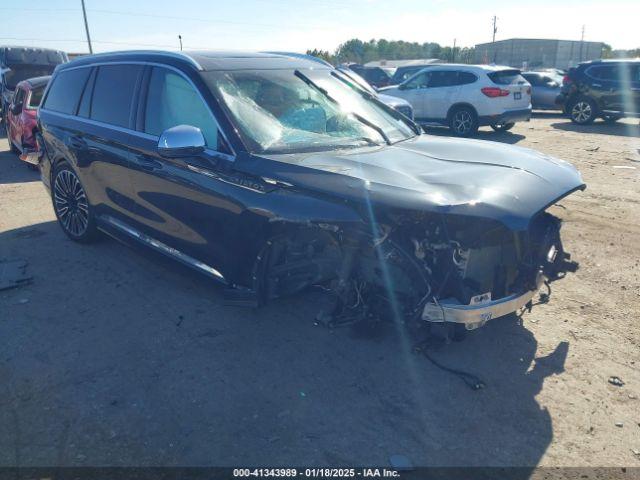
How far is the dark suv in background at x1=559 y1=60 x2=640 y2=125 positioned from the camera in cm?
1422

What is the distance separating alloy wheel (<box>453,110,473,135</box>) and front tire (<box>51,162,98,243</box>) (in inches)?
398

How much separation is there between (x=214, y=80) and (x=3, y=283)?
2.85 m

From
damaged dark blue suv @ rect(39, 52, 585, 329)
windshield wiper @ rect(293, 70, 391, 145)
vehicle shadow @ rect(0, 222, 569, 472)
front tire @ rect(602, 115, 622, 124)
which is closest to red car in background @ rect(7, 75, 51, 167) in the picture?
damaged dark blue suv @ rect(39, 52, 585, 329)

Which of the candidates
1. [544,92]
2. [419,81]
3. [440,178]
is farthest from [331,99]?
[544,92]

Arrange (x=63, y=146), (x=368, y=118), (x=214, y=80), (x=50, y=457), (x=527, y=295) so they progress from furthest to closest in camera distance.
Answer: (x=63, y=146), (x=368, y=118), (x=214, y=80), (x=527, y=295), (x=50, y=457)

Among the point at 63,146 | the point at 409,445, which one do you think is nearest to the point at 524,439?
the point at 409,445

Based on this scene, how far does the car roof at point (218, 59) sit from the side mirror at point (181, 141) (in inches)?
26.4

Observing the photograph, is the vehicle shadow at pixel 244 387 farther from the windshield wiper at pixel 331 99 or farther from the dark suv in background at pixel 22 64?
the dark suv in background at pixel 22 64

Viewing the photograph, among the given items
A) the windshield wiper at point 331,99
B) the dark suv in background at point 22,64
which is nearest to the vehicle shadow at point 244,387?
the windshield wiper at point 331,99

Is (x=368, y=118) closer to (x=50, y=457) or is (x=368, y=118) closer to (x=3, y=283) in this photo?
(x=50, y=457)

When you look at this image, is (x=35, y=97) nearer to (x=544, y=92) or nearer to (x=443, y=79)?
(x=443, y=79)

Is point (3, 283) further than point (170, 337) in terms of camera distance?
Yes

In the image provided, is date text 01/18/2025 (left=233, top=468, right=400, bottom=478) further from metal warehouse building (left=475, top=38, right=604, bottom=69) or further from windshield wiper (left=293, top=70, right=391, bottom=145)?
metal warehouse building (left=475, top=38, right=604, bottom=69)

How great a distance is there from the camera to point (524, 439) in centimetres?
289
